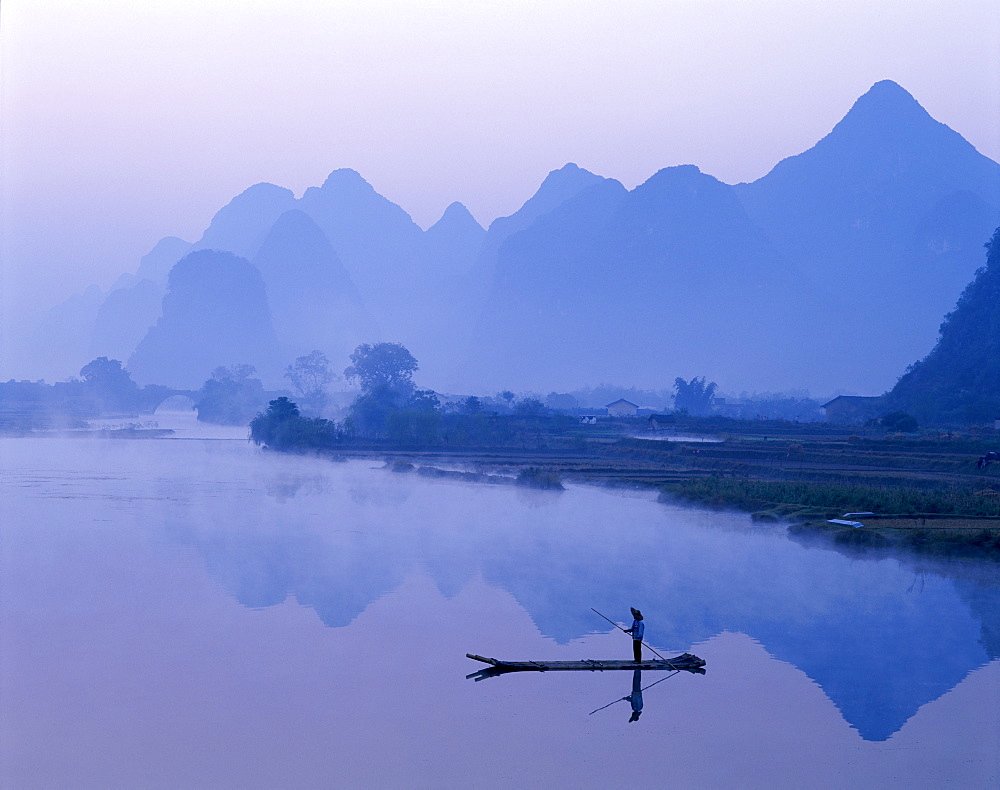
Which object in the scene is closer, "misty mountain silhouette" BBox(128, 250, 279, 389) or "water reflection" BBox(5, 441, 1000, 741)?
"water reflection" BBox(5, 441, 1000, 741)

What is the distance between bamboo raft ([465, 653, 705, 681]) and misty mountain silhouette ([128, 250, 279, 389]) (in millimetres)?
152335

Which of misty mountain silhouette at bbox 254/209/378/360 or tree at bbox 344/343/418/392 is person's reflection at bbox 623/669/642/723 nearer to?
tree at bbox 344/343/418/392

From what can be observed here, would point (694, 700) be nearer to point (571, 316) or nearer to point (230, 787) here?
point (230, 787)

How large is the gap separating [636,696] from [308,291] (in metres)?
185

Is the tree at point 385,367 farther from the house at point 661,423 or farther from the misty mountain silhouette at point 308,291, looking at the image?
the misty mountain silhouette at point 308,291

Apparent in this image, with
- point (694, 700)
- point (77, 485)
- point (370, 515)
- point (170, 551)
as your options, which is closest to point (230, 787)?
point (694, 700)

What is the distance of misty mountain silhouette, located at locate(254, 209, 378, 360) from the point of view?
609ft

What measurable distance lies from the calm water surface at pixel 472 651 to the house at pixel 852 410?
4064 cm

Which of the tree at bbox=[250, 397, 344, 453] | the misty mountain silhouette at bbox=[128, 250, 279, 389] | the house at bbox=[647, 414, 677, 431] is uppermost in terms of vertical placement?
the misty mountain silhouette at bbox=[128, 250, 279, 389]

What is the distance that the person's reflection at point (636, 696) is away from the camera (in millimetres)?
10156

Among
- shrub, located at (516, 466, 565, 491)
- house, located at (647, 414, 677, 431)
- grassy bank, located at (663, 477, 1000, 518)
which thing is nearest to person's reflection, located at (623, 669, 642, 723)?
grassy bank, located at (663, 477, 1000, 518)

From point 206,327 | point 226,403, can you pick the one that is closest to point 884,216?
point 226,403

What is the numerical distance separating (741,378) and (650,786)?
12596cm

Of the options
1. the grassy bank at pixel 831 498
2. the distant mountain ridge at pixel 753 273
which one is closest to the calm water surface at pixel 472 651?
the grassy bank at pixel 831 498
